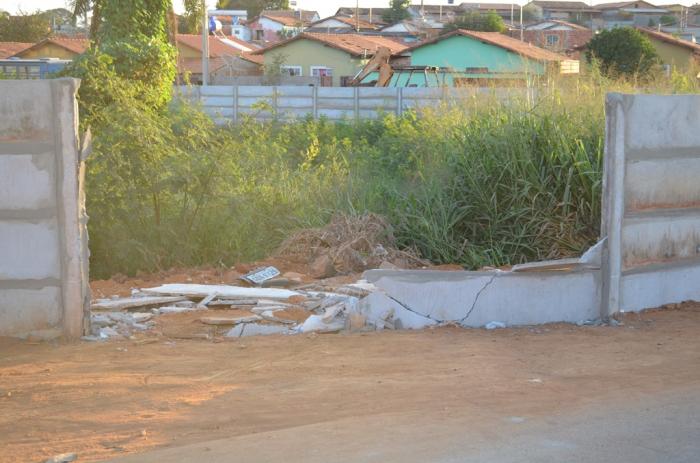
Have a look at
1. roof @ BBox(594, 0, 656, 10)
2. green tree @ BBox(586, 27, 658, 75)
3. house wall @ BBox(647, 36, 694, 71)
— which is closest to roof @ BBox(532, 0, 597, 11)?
roof @ BBox(594, 0, 656, 10)

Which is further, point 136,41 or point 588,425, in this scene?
point 136,41

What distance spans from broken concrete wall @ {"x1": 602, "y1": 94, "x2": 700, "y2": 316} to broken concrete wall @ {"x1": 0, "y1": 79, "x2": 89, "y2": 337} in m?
4.26

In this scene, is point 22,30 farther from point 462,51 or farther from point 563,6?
point 563,6

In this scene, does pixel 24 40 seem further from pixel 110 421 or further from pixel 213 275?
pixel 110 421

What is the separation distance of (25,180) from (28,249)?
50 centimetres

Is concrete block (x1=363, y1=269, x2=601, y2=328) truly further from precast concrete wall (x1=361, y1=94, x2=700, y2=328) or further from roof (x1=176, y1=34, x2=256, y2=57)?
roof (x1=176, y1=34, x2=256, y2=57)

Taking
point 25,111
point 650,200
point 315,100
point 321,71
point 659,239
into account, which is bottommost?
point 659,239

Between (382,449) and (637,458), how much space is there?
1245mm

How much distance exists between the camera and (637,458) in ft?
15.8

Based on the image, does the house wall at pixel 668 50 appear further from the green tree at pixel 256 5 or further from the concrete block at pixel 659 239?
the green tree at pixel 256 5

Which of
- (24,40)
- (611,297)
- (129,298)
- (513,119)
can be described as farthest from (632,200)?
(24,40)

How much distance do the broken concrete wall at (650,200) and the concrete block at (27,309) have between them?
14.6 feet

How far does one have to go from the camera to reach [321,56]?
53625 mm

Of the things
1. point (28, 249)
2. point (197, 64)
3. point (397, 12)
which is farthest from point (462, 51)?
point (397, 12)
